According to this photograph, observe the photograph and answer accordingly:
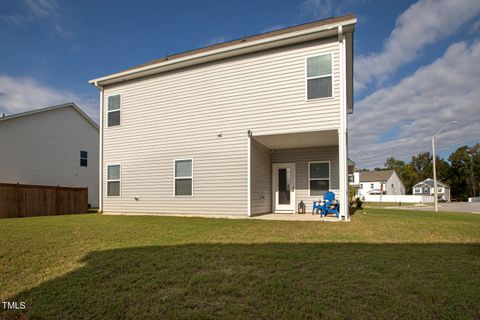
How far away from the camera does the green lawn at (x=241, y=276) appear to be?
2.54m

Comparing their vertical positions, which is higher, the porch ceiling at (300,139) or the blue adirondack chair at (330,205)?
the porch ceiling at (300,139)

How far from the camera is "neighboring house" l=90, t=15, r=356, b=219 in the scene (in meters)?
8.48

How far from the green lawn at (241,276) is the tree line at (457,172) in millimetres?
64974

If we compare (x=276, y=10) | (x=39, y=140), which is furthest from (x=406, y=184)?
(x=39, y=140)

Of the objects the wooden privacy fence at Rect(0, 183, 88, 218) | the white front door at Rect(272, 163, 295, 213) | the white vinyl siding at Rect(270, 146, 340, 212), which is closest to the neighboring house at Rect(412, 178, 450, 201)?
the white vinyl siding at Rect(270, 146, 340, 212)

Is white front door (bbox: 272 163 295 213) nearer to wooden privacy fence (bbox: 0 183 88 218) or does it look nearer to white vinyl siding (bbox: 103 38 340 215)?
white vinyl siding (bbox: 103 38 340 215)

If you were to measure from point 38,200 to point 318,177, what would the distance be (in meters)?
11.6

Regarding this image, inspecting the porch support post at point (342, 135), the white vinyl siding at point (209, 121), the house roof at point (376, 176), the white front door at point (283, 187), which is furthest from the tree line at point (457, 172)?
the white vinyl siding at point (209, 121)

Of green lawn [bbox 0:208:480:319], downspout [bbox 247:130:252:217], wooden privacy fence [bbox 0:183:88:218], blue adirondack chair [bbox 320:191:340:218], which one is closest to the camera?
green lawn [bbox 0:208:480:319]

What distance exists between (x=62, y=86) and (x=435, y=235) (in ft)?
64.3

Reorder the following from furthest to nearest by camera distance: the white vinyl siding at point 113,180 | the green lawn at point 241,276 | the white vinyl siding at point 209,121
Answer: the white vinyl siding at point 113,180 → the white vinyl siding at point 209,121 → the green lawn at point 241,276

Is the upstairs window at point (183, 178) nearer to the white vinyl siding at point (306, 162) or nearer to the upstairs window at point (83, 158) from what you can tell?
the white vinyl siding at point (306, 162)

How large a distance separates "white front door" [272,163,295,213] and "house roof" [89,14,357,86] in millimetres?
4450

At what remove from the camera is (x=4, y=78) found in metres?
17.8
